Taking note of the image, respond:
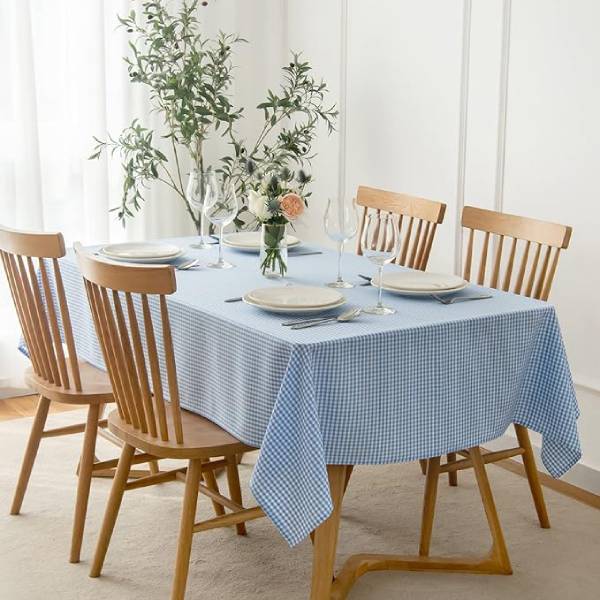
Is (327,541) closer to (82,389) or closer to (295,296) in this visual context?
(295,296)

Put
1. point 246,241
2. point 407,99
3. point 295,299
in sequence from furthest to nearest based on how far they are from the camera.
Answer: point 407,99 → point 246,241 → point 295,299

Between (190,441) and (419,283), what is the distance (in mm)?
781

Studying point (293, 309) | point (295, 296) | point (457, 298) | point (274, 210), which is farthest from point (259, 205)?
point (457, 298)

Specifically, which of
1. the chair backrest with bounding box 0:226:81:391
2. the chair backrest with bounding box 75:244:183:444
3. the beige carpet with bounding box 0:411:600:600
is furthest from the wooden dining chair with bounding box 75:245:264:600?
the beige carpet with bounding box 0:411:600:600

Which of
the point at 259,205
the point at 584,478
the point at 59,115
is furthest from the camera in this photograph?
the point at 59,115

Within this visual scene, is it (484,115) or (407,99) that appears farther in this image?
Answer: (407,99)

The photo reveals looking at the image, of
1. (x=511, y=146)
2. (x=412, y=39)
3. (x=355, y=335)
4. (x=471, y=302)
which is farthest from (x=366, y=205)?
(x=355, y=335)

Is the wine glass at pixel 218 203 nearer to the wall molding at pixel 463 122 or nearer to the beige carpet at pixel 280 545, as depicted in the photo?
the beige carpet at pixel 280 545

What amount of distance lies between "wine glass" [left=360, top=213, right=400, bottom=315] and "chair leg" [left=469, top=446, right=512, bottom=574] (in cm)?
52

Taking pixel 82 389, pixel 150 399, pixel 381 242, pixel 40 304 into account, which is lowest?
pixel 82 389

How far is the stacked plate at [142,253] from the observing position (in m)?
3.10

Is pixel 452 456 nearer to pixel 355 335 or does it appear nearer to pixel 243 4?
pixel 355 335

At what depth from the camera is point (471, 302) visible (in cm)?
267

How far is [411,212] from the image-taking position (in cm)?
360
